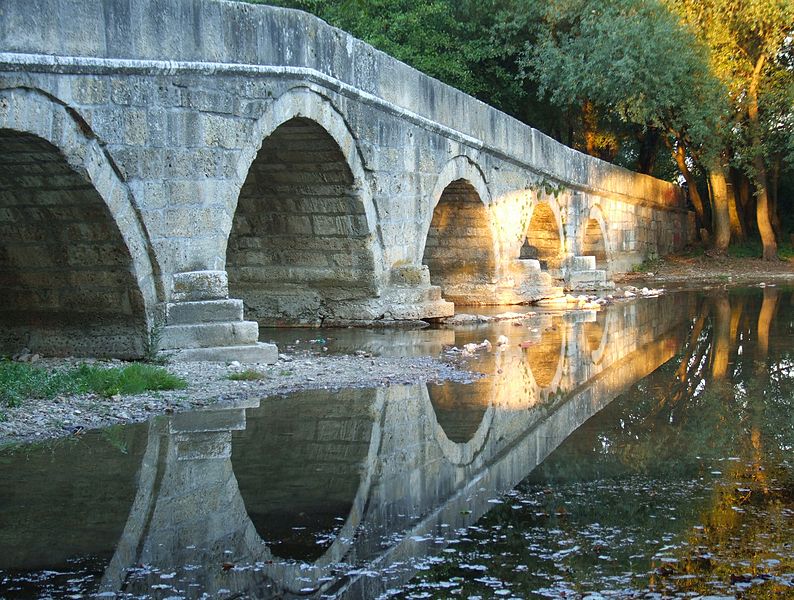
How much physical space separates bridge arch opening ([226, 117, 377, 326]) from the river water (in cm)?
399

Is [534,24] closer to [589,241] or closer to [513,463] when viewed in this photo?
[589,241]

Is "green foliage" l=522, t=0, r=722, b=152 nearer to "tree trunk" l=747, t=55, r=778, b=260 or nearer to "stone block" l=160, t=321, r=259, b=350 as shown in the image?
"tree trunk" l=747, t=55, r=778, b=260

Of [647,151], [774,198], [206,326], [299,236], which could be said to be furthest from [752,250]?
[206,326]

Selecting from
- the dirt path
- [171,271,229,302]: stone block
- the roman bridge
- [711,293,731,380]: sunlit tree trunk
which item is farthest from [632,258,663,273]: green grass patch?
[171,271,229,302]: stone block

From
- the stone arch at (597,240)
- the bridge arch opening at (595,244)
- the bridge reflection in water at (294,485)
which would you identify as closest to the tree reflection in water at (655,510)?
the bridge reflection in water at (294,485)

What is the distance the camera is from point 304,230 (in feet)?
40.6

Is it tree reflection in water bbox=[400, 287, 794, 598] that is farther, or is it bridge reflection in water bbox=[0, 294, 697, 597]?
bridge reflection in water bbox=[0, 294, 697, 597]

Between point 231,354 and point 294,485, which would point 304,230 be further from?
point 294,485

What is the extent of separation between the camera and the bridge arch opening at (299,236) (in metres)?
11.8

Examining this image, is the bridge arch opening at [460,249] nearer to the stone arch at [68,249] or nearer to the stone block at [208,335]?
the stone block at [208,335]

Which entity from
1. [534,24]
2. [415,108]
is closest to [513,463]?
[415,108]

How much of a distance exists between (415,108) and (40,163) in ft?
19.7

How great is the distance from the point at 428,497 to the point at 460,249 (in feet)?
38.3

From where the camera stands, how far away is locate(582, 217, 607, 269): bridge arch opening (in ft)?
77.8
